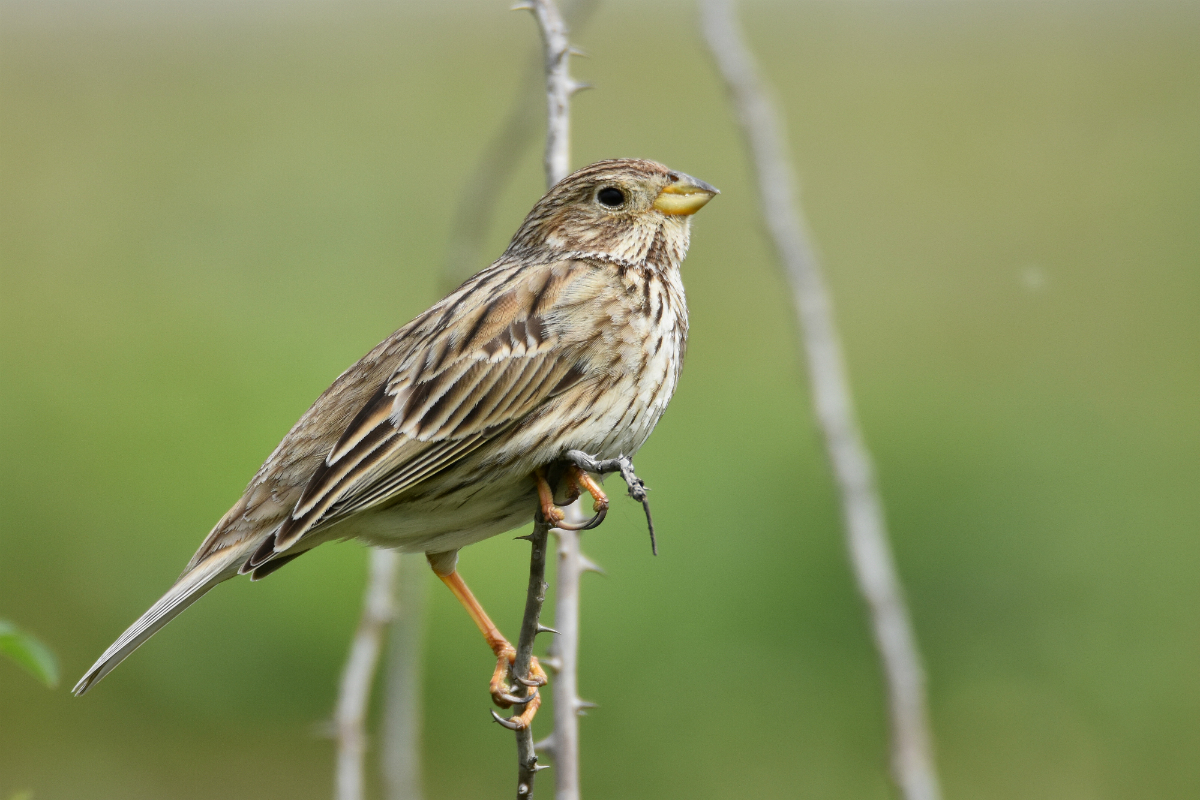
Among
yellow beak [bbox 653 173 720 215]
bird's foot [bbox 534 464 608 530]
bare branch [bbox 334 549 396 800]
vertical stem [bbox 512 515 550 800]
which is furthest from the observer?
yellow beak [bbox 653 173 720 215]

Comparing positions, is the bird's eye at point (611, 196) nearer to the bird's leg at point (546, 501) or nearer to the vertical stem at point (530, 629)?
the bird's leg at point (546, 501)

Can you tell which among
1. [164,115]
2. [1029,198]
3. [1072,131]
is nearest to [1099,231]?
[1029,198]

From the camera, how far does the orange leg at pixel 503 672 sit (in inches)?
130

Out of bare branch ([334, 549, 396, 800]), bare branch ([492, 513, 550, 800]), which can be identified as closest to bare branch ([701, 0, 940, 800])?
bare branch ([492, 513, 550, 800])

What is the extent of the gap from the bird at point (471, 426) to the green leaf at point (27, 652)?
59cm

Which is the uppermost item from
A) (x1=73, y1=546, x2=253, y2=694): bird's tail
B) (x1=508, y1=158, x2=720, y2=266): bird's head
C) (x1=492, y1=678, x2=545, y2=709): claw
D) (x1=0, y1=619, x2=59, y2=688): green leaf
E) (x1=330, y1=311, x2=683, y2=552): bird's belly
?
(x1=508, y1=158, x2=720, y2=266): bird's head

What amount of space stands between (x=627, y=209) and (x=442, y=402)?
896 mm

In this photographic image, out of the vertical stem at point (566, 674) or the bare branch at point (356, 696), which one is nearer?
the vertical stem at point (566, 674)

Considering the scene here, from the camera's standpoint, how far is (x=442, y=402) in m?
3.32

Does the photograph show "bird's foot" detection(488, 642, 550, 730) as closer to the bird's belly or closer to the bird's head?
the bird's belly

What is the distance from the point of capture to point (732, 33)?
360 centimetres

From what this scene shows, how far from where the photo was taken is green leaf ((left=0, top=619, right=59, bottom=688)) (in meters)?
2.42

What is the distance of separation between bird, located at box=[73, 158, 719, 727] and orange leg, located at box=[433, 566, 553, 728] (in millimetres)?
10

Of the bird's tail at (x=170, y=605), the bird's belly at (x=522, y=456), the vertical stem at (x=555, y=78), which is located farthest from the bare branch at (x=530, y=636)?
→ the vertical stem at (x=555, y=78)
